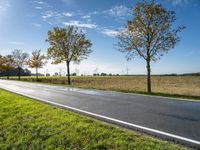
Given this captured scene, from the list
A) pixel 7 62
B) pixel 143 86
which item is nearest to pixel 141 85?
pixel 143 86

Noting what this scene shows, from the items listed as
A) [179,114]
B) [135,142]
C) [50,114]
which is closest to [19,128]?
[50,114]

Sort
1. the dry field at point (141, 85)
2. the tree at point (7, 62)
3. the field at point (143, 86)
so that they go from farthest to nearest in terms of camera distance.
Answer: the tree at point (7, 62) → the dry field at point (141, 85) → the field at point (143, 86)

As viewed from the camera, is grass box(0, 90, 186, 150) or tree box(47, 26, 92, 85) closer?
grass box(0, 90, 186, 150)

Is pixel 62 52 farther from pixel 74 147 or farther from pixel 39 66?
pixel 74 147

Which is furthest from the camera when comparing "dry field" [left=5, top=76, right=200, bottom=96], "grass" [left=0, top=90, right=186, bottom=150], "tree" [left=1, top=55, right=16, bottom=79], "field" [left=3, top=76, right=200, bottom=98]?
"tree" [left=1, top=55, right=16, bottom=79]

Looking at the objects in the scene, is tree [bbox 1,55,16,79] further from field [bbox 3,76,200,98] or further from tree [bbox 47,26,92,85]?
tree [bbox 47,26,92,85]

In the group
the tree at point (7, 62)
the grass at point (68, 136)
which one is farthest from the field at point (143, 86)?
the tree at point (7, 62)

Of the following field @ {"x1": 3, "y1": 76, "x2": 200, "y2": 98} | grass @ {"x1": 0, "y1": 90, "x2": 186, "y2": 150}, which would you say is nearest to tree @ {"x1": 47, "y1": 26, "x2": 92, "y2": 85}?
field @ {"x1": 3, "y1": 76, "x2": 200, "y2": 98}

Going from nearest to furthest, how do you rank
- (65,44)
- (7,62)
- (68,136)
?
(68,136), (65,44), (7,62)

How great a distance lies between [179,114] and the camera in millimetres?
6980

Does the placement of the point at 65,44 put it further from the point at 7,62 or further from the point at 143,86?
the point at 7,62

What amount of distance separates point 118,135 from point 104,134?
0.37m

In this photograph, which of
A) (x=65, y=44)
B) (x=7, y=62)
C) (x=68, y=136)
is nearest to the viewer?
(x=68, y=136)

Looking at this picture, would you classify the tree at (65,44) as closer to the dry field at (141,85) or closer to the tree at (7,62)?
the dry field at (141,85)
